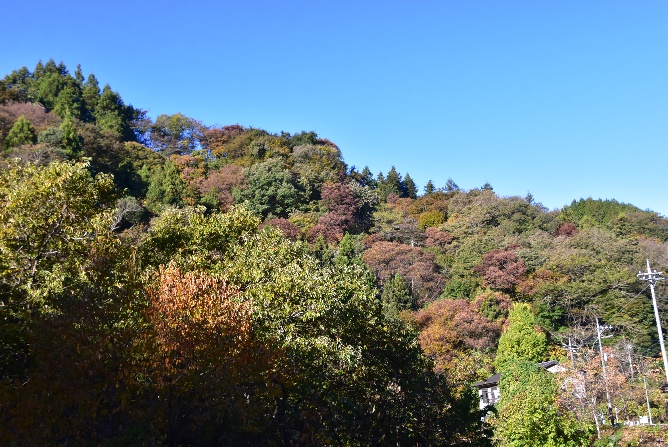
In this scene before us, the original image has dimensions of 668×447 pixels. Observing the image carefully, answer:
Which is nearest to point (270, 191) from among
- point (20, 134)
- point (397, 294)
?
point (397, 294)

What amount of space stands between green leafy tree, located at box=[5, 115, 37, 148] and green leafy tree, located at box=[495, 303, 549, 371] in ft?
102

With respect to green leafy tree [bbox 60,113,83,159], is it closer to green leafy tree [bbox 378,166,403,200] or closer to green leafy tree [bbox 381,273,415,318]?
green leafy tree [bbox 381,273,415,318]

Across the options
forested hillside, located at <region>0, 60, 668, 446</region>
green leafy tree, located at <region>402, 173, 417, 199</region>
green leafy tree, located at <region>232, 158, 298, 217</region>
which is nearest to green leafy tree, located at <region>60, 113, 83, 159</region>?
forested hillside, located at <region>0, 60, 668, 446</region>

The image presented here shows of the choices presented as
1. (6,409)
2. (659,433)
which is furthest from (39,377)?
(659,433)

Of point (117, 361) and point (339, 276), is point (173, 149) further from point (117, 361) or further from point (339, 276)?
point (117, 361)

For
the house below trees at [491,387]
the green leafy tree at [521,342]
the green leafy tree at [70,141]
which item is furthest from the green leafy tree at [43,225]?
the green leafy tree at [521,342]

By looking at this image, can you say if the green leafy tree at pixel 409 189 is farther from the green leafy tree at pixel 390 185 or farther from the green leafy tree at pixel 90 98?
the green leafy tree at pixel 90 98

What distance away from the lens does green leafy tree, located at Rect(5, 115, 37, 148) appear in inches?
1261

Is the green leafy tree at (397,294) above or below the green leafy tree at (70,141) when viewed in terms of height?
below

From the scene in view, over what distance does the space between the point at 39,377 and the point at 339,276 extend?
685 centimetres

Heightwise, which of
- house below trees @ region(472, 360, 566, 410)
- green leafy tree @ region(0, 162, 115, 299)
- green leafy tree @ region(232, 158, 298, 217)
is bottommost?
house below trees @ region(472, 360, 566, 410)

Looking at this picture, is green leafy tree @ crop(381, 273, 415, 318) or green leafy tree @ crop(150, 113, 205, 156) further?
green leafy tree @ crop(150, 113, 205, 156)

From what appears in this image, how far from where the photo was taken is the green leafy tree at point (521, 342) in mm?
31203

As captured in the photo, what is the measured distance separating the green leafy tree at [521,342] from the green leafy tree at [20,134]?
3099 cm
